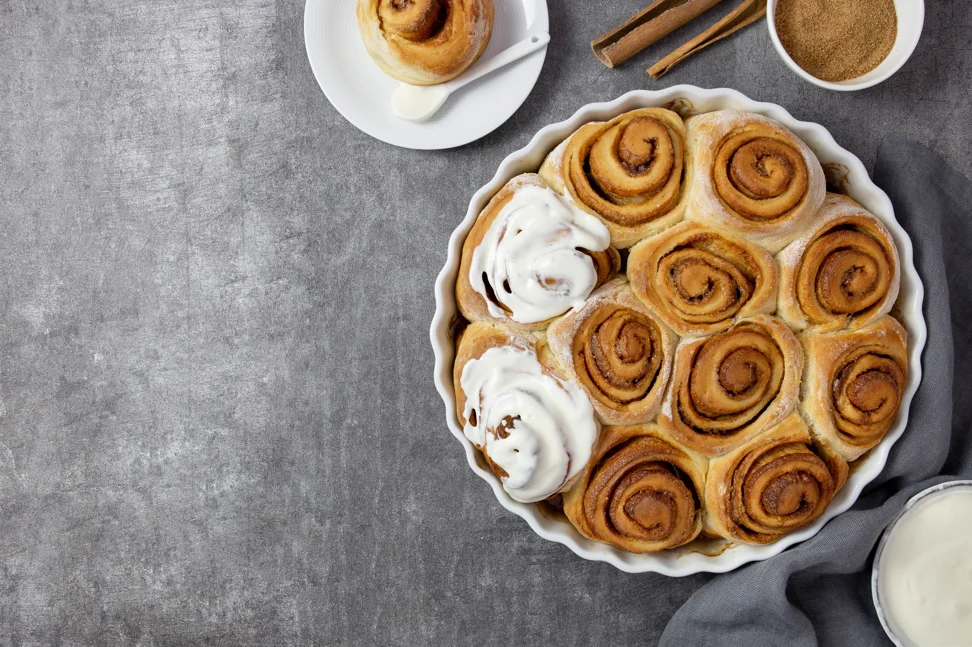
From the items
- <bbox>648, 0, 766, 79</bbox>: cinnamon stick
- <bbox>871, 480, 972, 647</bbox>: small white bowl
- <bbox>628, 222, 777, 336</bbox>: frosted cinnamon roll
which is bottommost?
<bbox>871, 480, 972, 647</bbox>: small white bowl

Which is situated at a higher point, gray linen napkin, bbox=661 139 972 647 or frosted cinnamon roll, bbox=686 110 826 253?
frosted cinnamon roll, bbox=686 110 826 253

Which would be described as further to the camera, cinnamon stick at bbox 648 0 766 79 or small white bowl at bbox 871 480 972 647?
cinnamon stick at bbox 648 0 766 79

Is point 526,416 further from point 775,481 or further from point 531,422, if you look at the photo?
point 775,481

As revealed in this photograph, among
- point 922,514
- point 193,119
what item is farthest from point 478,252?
point 922,514

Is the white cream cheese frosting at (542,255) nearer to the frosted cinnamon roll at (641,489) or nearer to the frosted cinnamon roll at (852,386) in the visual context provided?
the frosted cinnamon roll at (641,489)

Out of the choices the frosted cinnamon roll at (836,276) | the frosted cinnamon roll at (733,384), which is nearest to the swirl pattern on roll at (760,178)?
the frosted cinnamon roll at (836,276)

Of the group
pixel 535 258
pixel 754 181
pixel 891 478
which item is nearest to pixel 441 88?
pixel 535 258

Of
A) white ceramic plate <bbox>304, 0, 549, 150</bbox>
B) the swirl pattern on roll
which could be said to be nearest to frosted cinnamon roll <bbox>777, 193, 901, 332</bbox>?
the swirl pattern on roll

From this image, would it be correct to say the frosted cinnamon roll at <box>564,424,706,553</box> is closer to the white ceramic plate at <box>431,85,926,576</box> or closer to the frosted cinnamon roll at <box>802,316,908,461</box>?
the white ceramic plate at <box>431,85,926,576</box>
